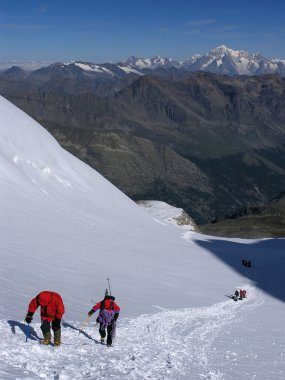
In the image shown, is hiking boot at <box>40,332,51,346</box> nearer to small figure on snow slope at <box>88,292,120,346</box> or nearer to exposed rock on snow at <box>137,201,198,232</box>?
small figure on snow slope at <box>88,292,120,346</box>

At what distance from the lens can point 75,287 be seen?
2616 cm

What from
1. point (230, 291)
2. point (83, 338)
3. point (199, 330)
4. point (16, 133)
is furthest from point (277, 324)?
point (16, 133)

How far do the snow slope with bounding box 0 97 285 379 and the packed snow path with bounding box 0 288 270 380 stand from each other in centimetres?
5

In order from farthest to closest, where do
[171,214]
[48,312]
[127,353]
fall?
[171,214], [127,353], [48,312]

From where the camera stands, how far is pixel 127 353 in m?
16.6

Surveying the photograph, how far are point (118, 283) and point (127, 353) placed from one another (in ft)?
43.5

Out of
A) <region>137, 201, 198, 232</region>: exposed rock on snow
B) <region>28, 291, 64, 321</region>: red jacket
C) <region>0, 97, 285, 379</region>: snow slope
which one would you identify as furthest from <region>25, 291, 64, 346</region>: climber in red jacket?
<region>137, 201, 198, 232</region>: exposed rock on snow

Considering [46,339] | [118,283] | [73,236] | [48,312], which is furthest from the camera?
[73,236]

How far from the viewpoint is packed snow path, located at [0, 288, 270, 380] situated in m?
13.7

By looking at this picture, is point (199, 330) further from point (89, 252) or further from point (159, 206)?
point (159, 206)

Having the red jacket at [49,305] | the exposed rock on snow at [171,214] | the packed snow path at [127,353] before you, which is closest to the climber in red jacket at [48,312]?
the red jacket at [49,305]

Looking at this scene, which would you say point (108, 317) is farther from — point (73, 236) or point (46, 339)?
point (73, 236)

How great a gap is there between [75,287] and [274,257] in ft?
113

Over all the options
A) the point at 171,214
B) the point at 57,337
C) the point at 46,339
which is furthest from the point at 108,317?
the point at 171,214
